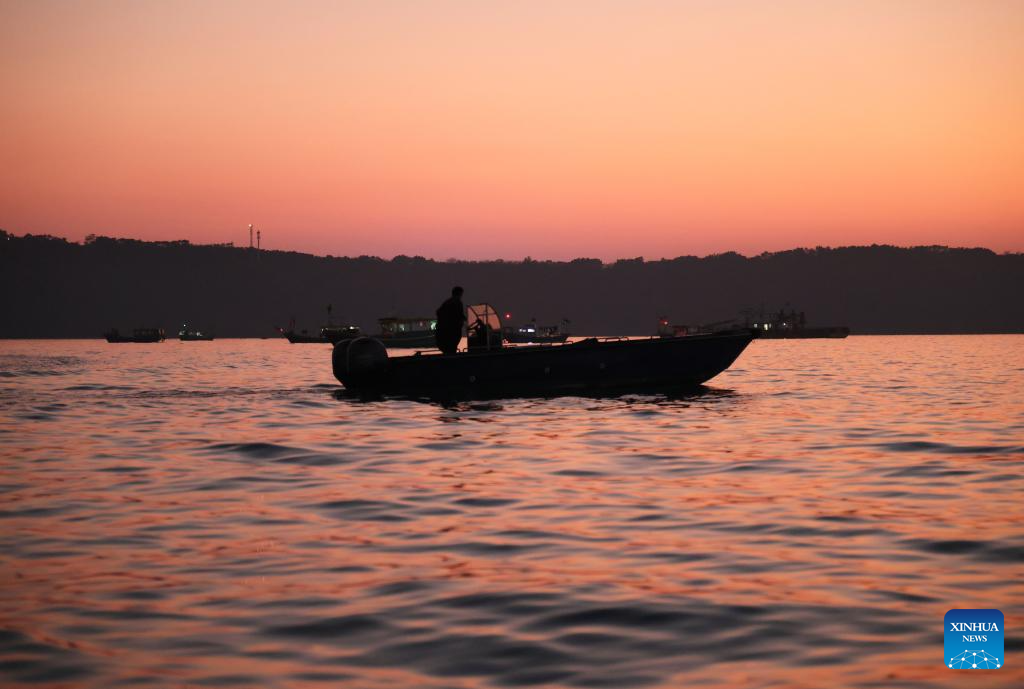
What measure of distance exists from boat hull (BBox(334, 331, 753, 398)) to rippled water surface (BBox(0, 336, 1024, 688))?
33.6ft

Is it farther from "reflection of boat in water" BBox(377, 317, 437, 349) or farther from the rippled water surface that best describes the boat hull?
"reflection of boat in water" BBox(377, 317, 437, 349)

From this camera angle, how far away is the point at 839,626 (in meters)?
7.33

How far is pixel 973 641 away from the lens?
6.78 meters

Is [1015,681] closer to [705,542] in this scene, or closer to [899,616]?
[899,616]

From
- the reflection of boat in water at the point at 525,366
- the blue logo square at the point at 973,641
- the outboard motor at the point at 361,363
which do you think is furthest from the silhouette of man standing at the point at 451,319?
the blue logo square at the point at 973,641

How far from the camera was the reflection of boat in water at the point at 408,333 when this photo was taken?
374ft

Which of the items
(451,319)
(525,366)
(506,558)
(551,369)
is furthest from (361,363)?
(506,558)

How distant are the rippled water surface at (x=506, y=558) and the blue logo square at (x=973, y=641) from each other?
10 cm

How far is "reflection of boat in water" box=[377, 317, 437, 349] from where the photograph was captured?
114 m

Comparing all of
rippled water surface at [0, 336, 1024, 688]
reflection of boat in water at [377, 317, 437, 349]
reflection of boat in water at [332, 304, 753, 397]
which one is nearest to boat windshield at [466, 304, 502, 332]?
reflection of boat in water at [332, 304, 753, 397]

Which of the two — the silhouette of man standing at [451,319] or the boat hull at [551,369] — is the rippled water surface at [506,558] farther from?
the silhouette of man standing at [451,319]

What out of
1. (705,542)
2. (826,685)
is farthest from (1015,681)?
(705,542)

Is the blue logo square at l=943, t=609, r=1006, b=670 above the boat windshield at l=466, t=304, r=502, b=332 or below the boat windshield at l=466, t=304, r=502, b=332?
below

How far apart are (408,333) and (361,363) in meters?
82.5
